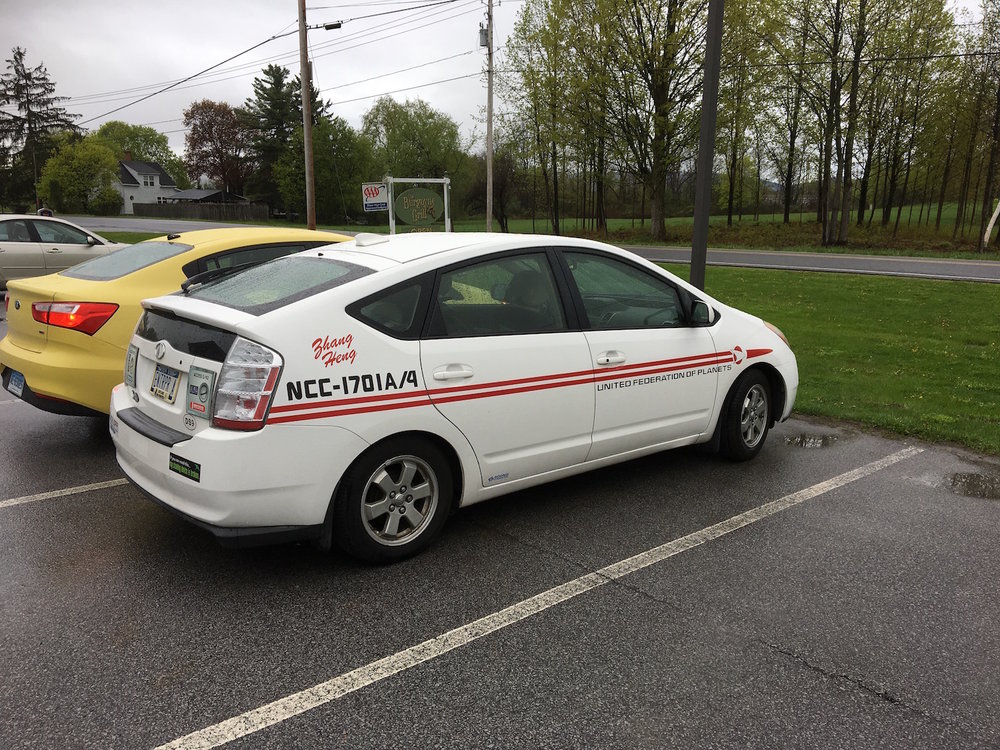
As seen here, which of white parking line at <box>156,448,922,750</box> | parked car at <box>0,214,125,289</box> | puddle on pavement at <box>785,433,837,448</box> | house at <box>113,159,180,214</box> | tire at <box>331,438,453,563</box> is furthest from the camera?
house at <box>113,159,180,214</box>

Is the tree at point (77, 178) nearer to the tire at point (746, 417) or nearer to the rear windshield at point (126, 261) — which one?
the rear windshield at point (126, 261)

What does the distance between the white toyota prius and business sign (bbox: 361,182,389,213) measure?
10.3 metres

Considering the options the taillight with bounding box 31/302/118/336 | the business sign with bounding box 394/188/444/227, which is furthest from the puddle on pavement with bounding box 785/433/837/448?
the business sign with bounding box 394/188/444/227

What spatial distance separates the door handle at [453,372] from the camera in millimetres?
3625

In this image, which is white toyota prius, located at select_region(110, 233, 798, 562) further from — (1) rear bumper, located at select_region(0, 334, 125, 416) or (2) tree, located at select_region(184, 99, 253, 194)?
(2) tree, located at select_region(184, 99, 253, 194)

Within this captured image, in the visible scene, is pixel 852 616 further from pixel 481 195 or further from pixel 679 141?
pixel 481 195

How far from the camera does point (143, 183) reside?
96.7 meters

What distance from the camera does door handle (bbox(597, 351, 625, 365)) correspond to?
4.26m

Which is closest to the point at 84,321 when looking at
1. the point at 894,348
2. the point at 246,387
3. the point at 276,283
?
the point at 276,283

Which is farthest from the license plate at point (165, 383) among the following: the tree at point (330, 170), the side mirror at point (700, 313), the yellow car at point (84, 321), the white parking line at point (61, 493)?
the tree at point (330, 170)

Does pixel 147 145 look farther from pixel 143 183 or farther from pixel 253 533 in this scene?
pixel 253 533

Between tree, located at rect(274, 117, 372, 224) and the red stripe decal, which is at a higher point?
tree, located at rect(274, 117, 372, 224)

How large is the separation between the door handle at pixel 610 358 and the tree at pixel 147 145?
388 feet

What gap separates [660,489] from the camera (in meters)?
4.85
